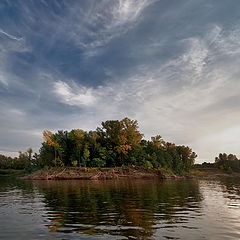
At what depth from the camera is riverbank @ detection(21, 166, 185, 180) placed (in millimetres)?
81250

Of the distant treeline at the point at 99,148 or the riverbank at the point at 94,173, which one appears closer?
the riverbank at the point at 94,173

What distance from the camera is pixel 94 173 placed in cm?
8388

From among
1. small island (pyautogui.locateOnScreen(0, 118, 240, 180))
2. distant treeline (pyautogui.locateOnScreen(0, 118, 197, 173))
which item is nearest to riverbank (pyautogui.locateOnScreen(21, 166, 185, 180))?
small island (pyautogui.locateOnScreen(0, 118, 240, 180))

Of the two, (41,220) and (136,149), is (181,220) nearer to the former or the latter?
(41,220)

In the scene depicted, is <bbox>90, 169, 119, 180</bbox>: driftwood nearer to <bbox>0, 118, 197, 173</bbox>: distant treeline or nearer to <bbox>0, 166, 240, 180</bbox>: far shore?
<bbox>0, 166, 240, 180</bbox>: far shore

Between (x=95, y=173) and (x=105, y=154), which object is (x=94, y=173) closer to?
(x=95, y=173)

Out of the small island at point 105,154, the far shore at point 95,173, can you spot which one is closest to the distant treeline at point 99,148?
the small island at point 105,154

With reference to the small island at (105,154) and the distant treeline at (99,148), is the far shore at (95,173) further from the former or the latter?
the distant treeline at (99,148)

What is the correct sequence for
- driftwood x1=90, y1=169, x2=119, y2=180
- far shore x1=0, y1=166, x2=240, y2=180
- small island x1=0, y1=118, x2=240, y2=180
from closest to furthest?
driftwood x1=90, y1=169, x2=119, y2=180 → far shore x1=0, y1=166, x2=240, y2=180 → small island x1=0, y1=118, x2=240, y2=180

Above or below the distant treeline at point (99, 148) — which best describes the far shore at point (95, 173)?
below

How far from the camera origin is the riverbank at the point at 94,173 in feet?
267

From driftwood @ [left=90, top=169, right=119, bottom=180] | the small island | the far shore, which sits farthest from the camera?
the small island

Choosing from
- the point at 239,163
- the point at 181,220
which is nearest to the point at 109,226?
the point at 181,220

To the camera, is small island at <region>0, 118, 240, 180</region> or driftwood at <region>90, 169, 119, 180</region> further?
small island at <region>0, 118, 240, 180</region>
